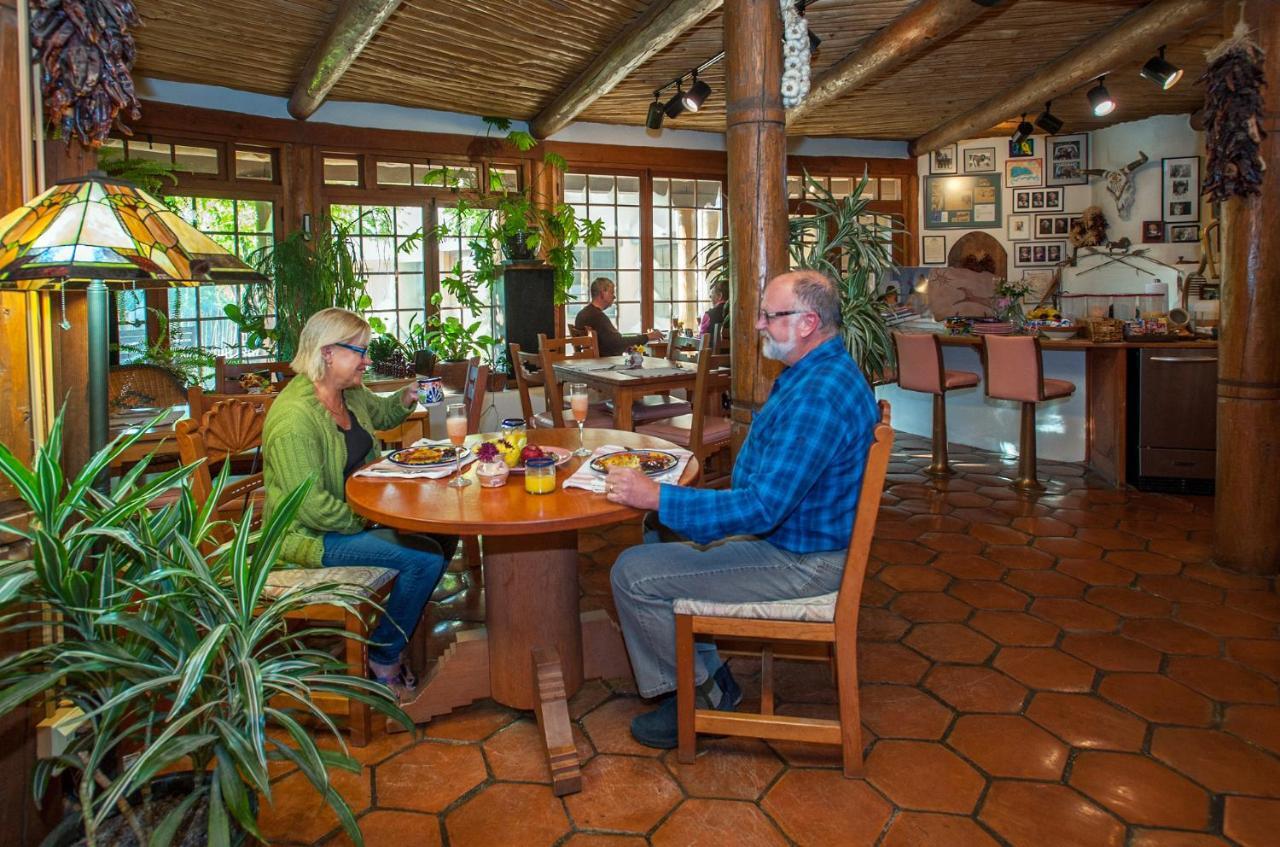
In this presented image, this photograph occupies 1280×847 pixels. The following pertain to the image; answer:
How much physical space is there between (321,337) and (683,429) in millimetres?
2438

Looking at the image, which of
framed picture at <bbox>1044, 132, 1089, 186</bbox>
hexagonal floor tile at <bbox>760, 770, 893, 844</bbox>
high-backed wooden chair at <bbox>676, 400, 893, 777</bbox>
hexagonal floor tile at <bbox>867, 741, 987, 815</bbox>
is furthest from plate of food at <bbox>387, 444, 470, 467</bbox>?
framed picture at <bbox>1044, 132, 1089, 186</bbox>

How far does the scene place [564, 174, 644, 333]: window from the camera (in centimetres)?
870

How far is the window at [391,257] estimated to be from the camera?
7578mm

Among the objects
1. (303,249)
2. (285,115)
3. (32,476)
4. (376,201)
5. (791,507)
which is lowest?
(791,507)

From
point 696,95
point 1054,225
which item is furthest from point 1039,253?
point 696,95

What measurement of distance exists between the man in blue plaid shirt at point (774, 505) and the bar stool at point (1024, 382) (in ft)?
11.3

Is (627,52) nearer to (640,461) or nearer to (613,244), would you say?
(613,244)

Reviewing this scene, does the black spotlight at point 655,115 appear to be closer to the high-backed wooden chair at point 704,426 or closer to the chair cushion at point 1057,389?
the high-backed wooden chair at point 704,426

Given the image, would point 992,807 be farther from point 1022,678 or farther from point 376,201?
point 376,201

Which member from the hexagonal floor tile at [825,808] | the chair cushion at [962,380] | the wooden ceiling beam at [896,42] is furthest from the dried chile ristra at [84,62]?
the chair cushion at [962,380]

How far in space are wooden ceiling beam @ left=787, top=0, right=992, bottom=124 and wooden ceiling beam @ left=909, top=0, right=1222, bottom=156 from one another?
3.66 feet

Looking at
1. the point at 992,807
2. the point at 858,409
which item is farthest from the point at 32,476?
the point at 992,807

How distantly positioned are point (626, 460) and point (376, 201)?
18.9 feet

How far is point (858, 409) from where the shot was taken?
2246 millimetres
